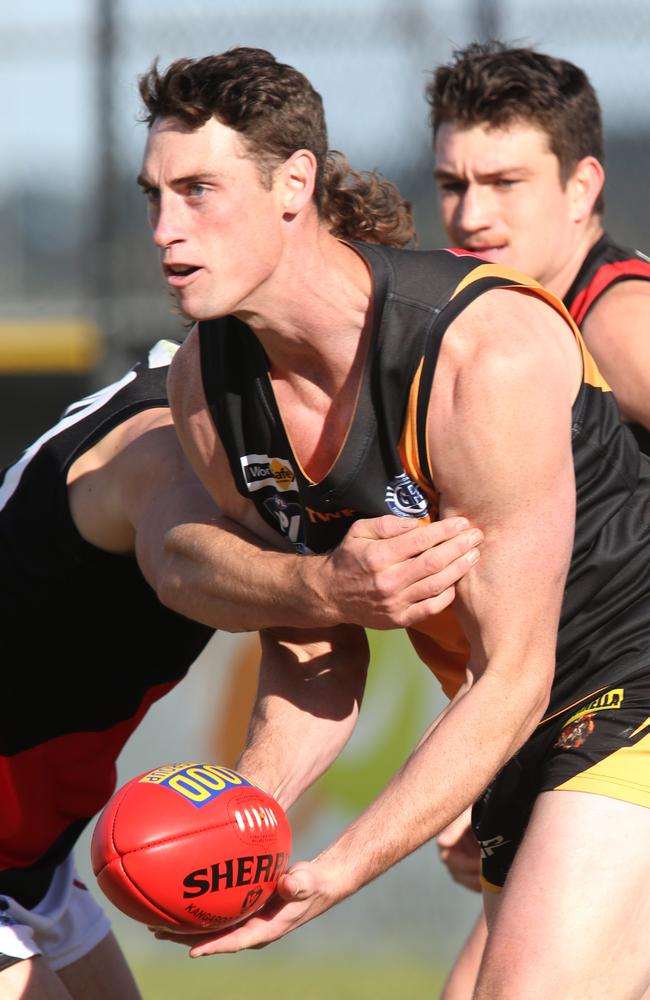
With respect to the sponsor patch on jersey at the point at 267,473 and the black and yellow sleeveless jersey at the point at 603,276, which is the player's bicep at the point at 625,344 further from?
the sponsor patch on jersey at the point at 267,473

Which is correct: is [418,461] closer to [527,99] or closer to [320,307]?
[320,307]

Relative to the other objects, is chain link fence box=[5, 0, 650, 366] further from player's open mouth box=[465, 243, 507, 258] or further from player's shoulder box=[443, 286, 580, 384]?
player's shoulder box=[443, 286, 580, 384]

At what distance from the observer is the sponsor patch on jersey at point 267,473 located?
327 cm

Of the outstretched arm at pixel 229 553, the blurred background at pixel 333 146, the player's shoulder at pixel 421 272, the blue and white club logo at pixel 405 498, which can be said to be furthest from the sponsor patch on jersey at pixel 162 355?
the blurred background at pixel 333 146

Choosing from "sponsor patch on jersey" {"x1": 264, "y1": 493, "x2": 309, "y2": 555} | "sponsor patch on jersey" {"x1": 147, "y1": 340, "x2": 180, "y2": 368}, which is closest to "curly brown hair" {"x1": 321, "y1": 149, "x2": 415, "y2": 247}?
"sponsor patch on jersey" {"x1": 264, "y1": 493, "x2": 309, "y2": 555}

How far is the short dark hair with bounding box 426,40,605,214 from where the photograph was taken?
4.21 meters

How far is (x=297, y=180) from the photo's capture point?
3225mm

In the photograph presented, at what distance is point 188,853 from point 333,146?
4833 mm

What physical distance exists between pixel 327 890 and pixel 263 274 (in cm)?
127

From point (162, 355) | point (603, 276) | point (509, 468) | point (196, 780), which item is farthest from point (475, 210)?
point (196, 780)

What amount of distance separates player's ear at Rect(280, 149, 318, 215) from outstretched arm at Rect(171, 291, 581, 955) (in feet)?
1.62

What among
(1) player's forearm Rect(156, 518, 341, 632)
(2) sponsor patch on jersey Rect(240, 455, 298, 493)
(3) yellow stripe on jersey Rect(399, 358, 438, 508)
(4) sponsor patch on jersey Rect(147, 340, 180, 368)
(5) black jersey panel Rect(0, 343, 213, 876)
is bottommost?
(5) black jersey panel Rect(0, 343, 213, 876)

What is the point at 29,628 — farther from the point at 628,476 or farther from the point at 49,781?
the point at 628,476

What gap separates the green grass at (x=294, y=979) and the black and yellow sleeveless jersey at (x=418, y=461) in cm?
332
